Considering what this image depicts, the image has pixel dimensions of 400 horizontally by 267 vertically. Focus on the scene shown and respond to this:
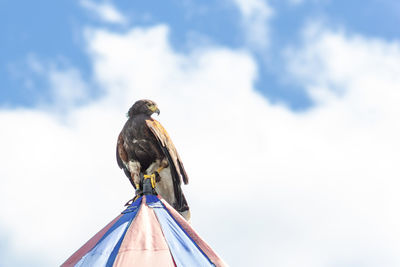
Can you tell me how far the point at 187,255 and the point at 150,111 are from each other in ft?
8.57

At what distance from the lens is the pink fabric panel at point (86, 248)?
24.4ft

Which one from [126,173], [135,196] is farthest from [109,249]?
[126,173]

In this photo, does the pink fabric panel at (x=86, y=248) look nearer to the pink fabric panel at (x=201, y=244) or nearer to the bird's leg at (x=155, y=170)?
the pink fabric panel at (x=201, y=244)

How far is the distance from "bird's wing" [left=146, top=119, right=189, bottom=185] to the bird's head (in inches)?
7.0

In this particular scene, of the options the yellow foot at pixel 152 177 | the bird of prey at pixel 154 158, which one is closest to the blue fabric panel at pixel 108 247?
the yellow foot at pixel 152 177

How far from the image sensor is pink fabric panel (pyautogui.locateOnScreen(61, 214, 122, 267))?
744 cm

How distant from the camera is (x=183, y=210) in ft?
30.1

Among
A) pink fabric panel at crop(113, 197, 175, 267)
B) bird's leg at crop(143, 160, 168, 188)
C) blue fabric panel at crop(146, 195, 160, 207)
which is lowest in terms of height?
pink fabric panel at crop(113, 197, 175, 267)

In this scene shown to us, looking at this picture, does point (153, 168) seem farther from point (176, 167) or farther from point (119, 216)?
point (119, 216)

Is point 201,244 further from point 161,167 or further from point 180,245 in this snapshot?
point 161,167

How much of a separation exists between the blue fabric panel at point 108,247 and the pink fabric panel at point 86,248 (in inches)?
3.3

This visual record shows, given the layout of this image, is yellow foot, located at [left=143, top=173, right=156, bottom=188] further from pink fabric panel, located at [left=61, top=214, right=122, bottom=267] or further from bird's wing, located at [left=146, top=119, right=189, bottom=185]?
pink fabric panel, located at [left=61, top=214, right=122, bottom=267]

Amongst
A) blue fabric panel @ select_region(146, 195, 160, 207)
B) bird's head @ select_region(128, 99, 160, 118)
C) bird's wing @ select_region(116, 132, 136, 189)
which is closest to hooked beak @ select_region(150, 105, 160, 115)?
bird's head @ select_region(128, 99, 160, 118)

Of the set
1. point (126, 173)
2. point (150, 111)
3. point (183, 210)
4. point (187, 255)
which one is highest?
point (150, 111)
